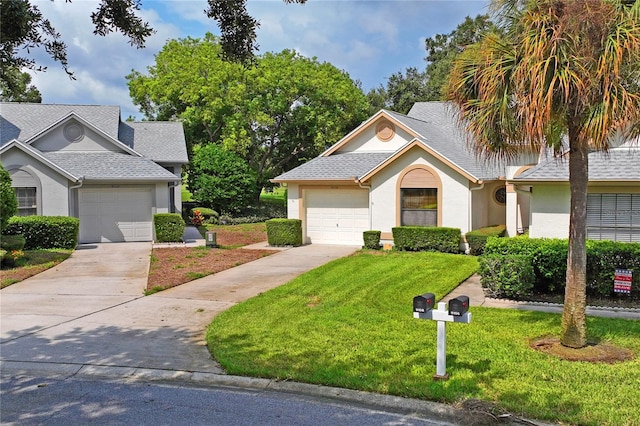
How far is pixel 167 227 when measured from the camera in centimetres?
2167

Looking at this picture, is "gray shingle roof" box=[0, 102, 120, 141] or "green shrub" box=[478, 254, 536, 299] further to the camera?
"gray shingle roof" box=[0, 102, 120, 141]

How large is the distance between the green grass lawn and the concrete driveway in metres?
0.64

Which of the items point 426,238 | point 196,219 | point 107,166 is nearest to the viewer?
point 426,238

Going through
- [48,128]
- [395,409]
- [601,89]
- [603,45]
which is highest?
[48,128]

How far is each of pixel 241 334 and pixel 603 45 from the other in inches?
256

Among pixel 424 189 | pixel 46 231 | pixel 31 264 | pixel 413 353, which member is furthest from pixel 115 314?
pixel 424 189

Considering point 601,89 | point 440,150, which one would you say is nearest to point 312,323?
point 601,89

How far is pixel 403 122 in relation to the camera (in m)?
22.4

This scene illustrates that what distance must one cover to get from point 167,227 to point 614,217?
15579 mm

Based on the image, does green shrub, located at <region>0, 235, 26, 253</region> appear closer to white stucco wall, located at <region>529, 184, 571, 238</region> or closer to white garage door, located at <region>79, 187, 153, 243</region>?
white garage door, located at <region>79, 187, 153, 243</region>

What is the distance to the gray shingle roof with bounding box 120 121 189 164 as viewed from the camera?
2784 cm

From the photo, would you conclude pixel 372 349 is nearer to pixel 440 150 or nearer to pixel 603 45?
pixel 603 45

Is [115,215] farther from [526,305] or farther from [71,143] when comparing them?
[526,305]

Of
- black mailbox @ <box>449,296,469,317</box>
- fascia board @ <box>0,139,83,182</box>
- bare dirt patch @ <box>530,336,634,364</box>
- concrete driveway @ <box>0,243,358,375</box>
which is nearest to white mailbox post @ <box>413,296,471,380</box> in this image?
black mailbox @ <box>449,296,469,317</box>
